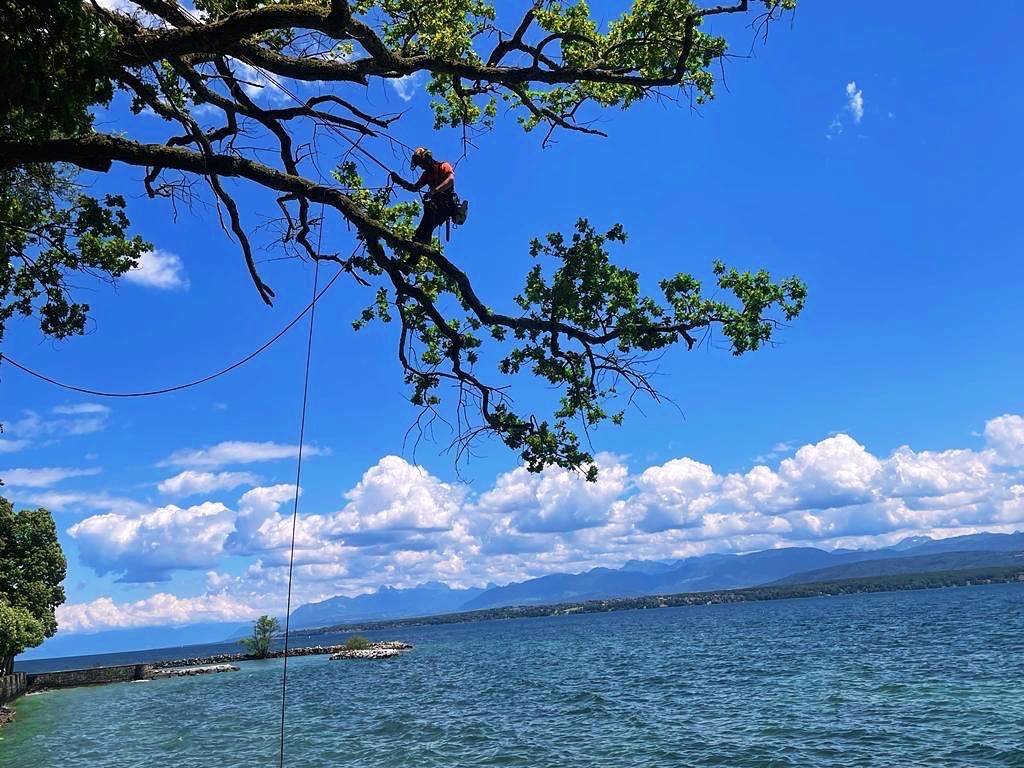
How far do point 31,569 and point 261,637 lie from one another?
59.0m

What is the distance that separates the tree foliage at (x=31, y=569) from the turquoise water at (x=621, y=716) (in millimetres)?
5627

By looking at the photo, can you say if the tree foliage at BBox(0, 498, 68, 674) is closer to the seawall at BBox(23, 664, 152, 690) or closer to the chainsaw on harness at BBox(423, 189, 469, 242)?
the seawall at BBox(23, 664, 152, 690)

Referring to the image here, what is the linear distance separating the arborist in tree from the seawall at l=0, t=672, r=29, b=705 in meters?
53.4

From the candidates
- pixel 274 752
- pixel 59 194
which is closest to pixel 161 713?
pixel 274 752

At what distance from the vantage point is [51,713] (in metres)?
43.3

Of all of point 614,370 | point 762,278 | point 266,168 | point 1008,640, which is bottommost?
point 1008,640

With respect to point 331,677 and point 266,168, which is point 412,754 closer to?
point 266,168

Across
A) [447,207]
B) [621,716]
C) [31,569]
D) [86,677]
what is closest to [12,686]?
[31,569]

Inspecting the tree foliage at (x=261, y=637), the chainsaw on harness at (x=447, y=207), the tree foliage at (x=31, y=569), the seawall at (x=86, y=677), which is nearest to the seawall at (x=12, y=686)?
the tree foliage at (x=31, y=569)

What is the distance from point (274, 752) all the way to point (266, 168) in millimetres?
22767

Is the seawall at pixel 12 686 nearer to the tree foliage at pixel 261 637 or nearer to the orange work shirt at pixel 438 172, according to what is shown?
the tree foliage at pixel 261 637

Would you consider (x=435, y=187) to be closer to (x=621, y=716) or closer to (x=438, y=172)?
(x=438, y=172)

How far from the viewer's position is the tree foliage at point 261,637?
334ft

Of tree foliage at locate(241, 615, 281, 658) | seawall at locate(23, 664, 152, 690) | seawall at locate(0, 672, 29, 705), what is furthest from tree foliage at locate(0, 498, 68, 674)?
tree foliage at locate(241, 615, 281, 658)
